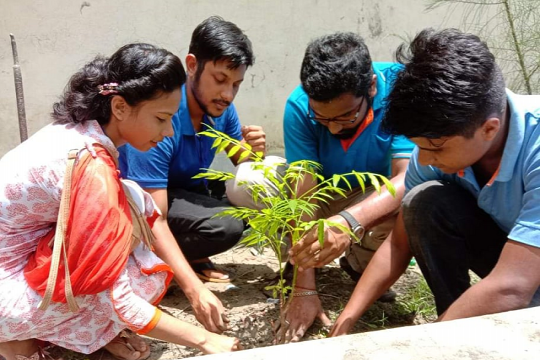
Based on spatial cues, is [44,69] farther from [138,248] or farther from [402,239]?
[402,239]

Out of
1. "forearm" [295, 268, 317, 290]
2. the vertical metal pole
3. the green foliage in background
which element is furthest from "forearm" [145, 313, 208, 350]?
the green foliage in background

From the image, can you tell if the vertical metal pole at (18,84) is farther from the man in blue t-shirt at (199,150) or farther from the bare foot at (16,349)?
the bare foot at (16,349)

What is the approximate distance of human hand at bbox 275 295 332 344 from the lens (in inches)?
101

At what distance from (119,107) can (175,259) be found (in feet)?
2.43

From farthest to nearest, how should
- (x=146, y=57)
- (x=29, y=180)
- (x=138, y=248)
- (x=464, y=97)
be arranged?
(x=138, y=248)
(x=146, y=57)
(x=29, y=180)
(x=464, y=97)

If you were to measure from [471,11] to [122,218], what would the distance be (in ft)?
15.4

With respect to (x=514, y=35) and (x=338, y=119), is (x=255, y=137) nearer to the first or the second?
(x=338, y=119)

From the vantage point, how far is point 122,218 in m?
2.12

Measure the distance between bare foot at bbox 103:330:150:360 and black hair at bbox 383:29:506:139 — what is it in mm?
1456

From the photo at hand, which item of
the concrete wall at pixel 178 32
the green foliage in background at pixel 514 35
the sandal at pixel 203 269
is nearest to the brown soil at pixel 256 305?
the sandal at pixel 203 269

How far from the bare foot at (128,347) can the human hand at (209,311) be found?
1.05ft

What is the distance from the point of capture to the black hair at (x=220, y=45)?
297 centimetres

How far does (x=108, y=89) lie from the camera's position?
2234 mm

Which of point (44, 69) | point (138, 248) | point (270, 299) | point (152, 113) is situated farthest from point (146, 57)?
point (44, 69)
